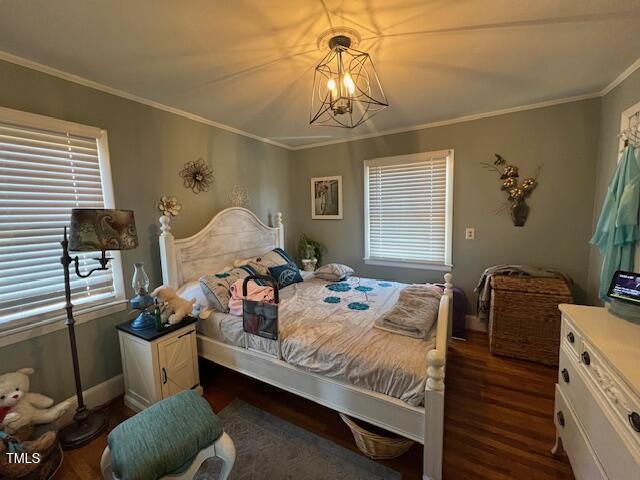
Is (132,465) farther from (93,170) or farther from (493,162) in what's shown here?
(493,162)

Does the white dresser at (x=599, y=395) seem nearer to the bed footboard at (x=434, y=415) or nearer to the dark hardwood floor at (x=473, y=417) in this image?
the dark hardwood floor at (x=473, y=417)

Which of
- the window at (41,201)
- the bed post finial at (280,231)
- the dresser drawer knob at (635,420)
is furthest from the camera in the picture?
the bed post finial at (280,231)

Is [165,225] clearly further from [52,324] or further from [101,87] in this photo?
[101,87]

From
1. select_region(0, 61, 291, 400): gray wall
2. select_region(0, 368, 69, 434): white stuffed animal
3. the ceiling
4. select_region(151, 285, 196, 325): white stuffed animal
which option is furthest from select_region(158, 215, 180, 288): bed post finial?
the ceiling

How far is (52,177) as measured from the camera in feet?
6.13

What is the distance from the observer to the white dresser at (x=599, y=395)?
94 centimetres

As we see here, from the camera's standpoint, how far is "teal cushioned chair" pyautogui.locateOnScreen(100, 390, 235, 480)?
1156mm

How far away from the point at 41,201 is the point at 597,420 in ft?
10.7

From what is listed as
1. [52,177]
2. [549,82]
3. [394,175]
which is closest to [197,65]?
[52,177]

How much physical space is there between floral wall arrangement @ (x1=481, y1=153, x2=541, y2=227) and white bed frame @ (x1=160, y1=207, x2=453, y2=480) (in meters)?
1.18

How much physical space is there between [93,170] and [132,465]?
78.0 inches

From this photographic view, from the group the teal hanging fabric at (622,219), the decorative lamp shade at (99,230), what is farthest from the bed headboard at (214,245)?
the teal hanging fabric at (622,219)

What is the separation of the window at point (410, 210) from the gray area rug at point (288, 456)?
230 cm

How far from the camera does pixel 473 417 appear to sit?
6.32 feet
